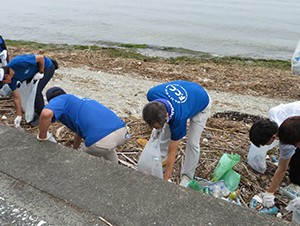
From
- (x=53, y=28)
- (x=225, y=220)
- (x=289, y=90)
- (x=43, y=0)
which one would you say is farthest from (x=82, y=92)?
(x=43, y=0)

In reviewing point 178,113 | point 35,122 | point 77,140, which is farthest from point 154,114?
point 35,122

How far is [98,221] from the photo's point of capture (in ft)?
6.37

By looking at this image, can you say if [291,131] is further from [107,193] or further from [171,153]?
[107,193]

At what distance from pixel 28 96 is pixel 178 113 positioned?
3.54 m

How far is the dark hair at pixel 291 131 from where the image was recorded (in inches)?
89.6

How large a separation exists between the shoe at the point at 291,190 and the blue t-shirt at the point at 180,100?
1512 mm

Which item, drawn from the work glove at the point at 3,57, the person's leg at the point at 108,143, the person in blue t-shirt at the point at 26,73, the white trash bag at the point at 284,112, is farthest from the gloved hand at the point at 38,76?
the white trash bag at the point at 284,112

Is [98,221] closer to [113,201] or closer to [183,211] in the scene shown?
[113,201]

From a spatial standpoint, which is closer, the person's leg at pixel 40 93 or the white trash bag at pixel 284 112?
the white trash bag at pixel 284 112

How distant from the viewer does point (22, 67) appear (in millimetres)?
4441

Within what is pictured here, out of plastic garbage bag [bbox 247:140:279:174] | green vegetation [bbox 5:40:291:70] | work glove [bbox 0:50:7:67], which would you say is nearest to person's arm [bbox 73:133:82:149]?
plastic garbage bag [bbox 247:140:279:174]

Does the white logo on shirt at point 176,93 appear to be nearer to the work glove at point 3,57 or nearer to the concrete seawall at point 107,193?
the concrete seawall at point 107,193

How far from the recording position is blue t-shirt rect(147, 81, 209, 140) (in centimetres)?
275

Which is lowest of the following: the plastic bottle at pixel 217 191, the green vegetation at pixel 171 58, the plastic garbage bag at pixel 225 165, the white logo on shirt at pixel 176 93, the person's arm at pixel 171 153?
the green vegetation at pixel 171 58
